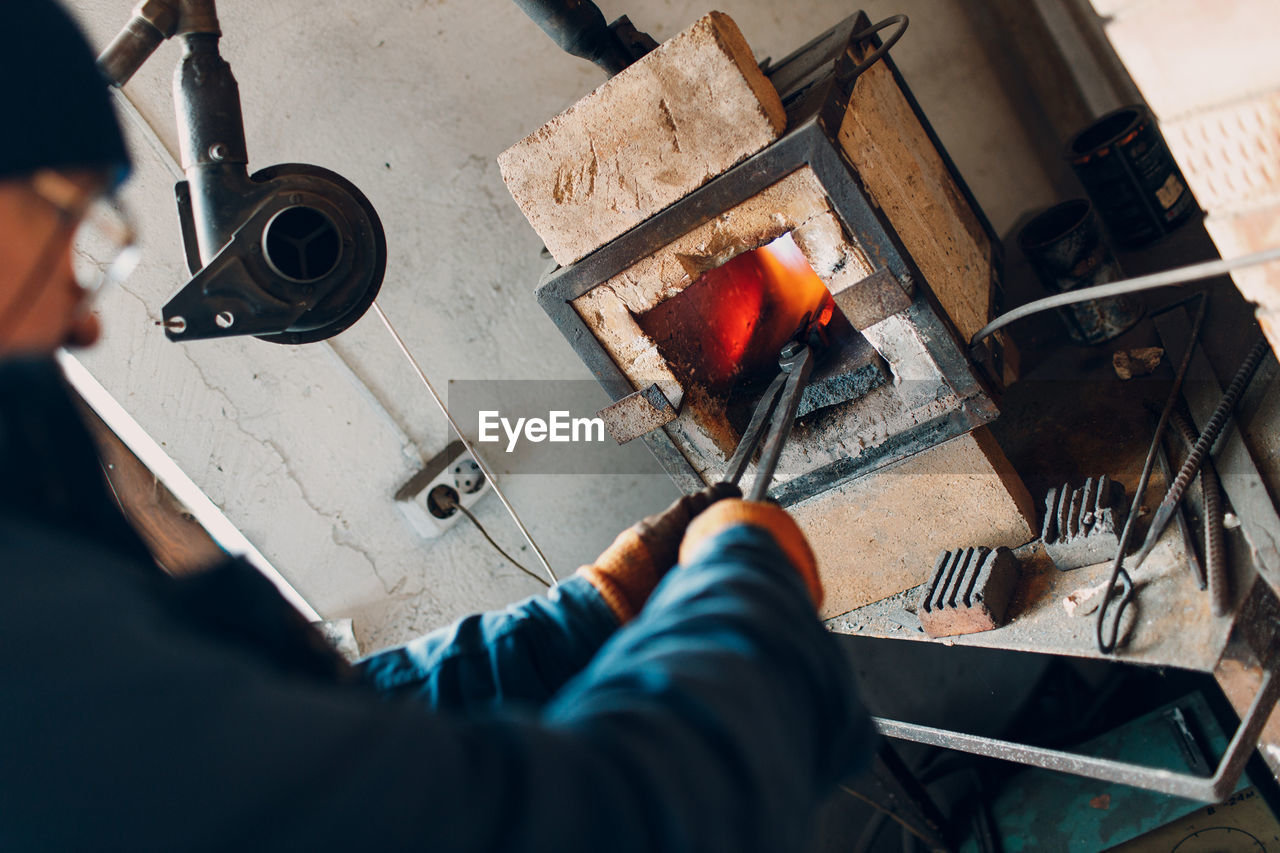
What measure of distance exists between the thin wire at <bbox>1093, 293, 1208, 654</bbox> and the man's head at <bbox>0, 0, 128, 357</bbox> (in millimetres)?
1562

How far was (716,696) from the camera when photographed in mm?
683

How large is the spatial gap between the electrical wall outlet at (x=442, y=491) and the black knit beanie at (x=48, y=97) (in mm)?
1760

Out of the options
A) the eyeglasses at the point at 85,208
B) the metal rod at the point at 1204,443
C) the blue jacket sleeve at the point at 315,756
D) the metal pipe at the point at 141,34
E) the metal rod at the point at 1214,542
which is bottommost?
the metal rod at the point at 1214,542

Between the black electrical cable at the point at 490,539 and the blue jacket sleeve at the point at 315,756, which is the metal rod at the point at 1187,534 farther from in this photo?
the black electrical cable at the point at 490,539

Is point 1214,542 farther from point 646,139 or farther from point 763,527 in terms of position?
point 646,139

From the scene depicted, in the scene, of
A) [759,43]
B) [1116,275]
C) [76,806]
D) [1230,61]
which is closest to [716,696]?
[76,806]

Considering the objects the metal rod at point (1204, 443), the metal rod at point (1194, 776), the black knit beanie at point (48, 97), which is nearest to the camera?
the black knit beanie at point (48, 97)

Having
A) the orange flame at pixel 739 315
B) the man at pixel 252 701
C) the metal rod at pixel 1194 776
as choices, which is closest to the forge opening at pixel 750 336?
the orange flame at pixel 739 315


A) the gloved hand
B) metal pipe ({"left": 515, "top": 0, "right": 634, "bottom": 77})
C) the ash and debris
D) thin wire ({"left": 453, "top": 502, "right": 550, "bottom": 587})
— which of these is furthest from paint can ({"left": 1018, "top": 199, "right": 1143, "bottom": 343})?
thin wire ({"left": 453, "top": 502, "right": 550, "bottom": 587})

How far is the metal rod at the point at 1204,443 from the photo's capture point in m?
1.55

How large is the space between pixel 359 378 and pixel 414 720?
1902 millimetres

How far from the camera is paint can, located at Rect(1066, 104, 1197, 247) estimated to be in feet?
7.88

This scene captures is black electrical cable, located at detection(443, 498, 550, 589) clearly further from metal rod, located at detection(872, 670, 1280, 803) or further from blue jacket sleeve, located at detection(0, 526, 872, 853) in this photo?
blue jacket sleeve, located at detection(0, 526, 872, 853)

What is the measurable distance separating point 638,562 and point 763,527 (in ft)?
0.97
